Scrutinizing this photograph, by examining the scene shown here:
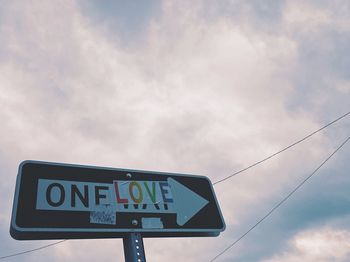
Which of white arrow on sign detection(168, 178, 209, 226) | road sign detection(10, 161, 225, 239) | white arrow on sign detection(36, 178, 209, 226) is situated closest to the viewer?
road sign detection(10, 161, 225, 239)

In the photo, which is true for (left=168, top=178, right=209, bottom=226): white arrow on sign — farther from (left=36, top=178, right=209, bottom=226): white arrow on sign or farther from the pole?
the pole

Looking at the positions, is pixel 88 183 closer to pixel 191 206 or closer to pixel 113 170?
pixel 113 170

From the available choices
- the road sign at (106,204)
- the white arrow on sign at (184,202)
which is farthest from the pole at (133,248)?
the white arrow on sign at (184,202)

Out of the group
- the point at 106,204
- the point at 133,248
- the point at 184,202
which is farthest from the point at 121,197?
the point at 184,202

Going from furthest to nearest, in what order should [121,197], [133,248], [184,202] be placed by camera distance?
[184,202]
[121,197]
[133,248]

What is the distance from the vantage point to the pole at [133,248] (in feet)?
11.2

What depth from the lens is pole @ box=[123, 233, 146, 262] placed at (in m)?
3.42

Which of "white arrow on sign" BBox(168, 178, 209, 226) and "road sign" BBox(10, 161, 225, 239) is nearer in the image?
"road sign" BBox(10, 161, 225, 239)

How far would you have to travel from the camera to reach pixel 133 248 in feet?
11.4

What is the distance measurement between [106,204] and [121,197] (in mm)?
196

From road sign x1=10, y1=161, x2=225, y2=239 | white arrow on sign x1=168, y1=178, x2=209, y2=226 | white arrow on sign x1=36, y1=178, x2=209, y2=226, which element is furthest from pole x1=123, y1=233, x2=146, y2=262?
white arrow on sign x1=168, y1=178, x2=209, y2=226

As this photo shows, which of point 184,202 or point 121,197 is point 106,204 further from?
point 184,202

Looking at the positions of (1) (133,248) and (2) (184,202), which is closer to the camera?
(1) (133,248)

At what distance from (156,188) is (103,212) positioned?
70cm
